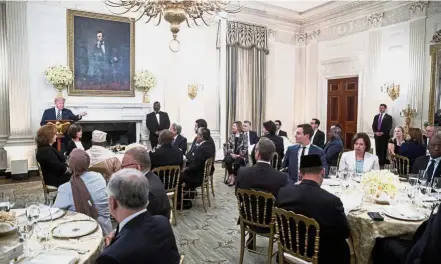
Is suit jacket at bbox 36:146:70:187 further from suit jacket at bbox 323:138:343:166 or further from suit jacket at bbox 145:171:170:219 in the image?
suit jacket at bbox 323:138:343:166

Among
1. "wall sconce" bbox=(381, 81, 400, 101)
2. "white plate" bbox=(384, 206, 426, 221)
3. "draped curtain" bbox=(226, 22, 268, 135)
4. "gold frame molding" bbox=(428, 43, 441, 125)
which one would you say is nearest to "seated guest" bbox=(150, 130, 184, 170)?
"white plate" bbox=(384, 206, 426, 221)

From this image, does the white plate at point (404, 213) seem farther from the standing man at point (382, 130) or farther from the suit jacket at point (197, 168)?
the standing man at point (382, 130)

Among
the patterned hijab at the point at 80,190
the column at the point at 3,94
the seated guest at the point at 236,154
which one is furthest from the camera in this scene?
the column at the point at 3,94

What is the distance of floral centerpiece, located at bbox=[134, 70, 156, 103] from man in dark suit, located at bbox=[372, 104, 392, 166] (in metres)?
6.42

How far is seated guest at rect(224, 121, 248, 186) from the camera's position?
715 cm

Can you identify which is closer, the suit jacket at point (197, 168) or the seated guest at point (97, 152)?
the seated guest at point (97, 152)

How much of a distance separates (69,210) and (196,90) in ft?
24.8

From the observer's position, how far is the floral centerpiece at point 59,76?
26.3 feet

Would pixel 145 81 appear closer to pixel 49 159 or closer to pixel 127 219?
pixel 49 159

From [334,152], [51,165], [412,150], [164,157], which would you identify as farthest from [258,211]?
[412,150]

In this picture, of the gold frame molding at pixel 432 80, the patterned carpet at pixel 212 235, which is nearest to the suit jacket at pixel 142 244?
the patterned carpet at pixel 212 235

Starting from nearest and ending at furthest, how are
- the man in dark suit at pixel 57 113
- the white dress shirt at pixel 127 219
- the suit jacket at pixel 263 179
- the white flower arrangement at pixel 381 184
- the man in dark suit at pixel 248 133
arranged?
the white dress shirt at pixel 127 219 → the white flower arrangement at pixel 381 184 → the suit jacket at pixel 263 179 → the man in dark suit at pixel 248 133 → the man in dark suit at pixel 57 113

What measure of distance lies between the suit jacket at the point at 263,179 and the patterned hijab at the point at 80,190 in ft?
4.95

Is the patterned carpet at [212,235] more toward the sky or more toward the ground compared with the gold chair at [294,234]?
more toward the ground
